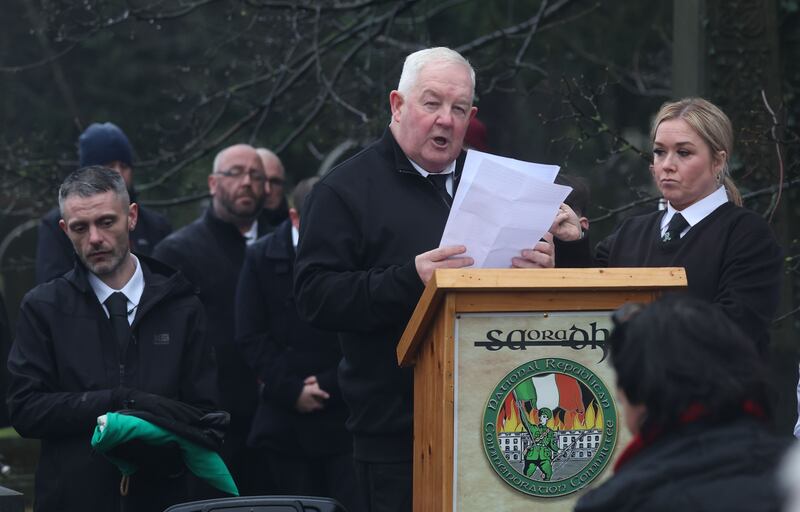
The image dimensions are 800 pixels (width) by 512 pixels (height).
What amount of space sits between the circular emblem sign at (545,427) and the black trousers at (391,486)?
0.71 meters

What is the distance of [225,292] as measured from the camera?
7.66 metres

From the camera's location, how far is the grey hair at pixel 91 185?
213 inches

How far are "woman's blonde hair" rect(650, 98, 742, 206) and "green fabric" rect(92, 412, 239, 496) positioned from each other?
188cm

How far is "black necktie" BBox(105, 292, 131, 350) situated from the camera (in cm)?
521

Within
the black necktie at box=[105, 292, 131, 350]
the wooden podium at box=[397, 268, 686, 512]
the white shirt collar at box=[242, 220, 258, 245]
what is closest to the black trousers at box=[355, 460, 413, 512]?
the wooden podium at box=[397, 268, 686, 512]

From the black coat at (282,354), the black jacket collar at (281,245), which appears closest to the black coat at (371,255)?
the black coat at (282,354)

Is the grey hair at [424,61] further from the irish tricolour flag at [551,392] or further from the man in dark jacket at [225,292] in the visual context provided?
the man in dark jacket at [225,292]

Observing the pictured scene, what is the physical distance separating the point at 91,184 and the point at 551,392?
87.6 inches

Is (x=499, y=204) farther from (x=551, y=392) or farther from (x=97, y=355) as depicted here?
(x=97, y=355)

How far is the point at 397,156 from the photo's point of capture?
477cm

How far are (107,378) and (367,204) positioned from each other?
1197 mm

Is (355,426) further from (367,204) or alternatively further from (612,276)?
(612,276)

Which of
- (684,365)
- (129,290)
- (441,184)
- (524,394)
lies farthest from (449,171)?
(684,365)

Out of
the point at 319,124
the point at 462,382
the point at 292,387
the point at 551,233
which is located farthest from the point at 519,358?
the point at 319,124
